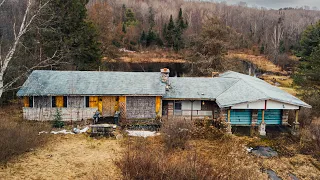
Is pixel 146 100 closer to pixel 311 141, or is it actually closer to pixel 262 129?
pixel 262 129

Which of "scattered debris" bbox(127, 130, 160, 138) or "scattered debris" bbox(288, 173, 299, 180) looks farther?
"scattered debris" bbox(127, 130, 160, 138)

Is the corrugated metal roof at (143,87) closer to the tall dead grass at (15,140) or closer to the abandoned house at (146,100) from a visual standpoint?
the abandoned house at (146,100)

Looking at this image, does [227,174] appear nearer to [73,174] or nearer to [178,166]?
[178,166]

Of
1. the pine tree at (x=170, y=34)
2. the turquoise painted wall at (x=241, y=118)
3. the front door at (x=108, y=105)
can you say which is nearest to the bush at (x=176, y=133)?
the turquoise painted wall at (x=241, y=118)

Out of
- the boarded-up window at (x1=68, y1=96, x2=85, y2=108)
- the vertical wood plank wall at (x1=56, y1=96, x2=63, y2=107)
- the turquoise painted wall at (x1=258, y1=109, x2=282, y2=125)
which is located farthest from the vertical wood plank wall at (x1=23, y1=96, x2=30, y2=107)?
the turquoise painted wall at (x1=258, y1=109, x2=282, y2=125)

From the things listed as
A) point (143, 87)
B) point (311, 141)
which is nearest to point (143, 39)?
point (143, 87)

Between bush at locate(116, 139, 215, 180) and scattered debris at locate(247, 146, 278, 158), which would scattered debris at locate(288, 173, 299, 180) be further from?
bush at locate(116, 139, 215, 180)

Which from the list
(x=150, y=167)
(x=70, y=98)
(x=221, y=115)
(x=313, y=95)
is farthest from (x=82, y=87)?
(x=313, y=95)

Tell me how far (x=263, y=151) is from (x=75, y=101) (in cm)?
1291

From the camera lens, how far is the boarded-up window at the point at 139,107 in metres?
20.2

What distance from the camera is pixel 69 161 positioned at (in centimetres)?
1377

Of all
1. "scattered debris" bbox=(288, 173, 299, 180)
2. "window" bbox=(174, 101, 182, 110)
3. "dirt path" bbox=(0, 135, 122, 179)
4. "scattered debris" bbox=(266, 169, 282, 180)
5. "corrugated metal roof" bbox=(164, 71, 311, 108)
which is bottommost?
"scattered debris" bbox=(288, 173, 299, 180)

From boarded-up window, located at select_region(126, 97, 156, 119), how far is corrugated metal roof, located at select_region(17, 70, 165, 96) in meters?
0.65

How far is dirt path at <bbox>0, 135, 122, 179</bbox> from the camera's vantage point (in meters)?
12.2
